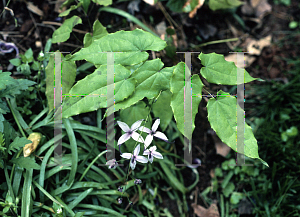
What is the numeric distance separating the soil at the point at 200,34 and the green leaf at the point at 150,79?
725mm

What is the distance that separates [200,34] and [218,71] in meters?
1.14

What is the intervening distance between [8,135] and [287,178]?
2.00 m

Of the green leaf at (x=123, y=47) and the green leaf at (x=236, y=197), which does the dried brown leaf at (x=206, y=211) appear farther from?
the green leaf at (x=123, y=47)

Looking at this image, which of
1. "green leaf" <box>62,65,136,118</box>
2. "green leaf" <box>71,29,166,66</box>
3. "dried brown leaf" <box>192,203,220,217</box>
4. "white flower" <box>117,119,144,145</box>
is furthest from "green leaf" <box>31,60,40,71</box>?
"dried brown leaf" <box>192,203,220,217</box>

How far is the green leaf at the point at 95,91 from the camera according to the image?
1153 millimetres

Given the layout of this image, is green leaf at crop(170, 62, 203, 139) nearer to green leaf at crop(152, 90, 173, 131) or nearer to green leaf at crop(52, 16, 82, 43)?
green leaf at crop(152, 90, 173, 131)

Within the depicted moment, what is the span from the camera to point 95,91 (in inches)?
46.5

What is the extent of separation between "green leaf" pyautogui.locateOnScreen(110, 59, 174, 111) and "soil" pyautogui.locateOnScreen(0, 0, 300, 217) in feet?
2.38

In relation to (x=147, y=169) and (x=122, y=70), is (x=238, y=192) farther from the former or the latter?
(x=122, y=70)

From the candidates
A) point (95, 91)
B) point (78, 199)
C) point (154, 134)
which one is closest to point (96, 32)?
point (95, 91)

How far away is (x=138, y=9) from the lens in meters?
2.07

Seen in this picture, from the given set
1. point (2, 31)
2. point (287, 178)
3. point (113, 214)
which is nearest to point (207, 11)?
point (287, 178)

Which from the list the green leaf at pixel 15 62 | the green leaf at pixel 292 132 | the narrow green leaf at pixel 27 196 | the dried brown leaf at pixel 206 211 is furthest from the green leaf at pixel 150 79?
the green leaf at pixel 292 132

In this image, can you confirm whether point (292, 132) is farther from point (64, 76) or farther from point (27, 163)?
point (27, 163)
